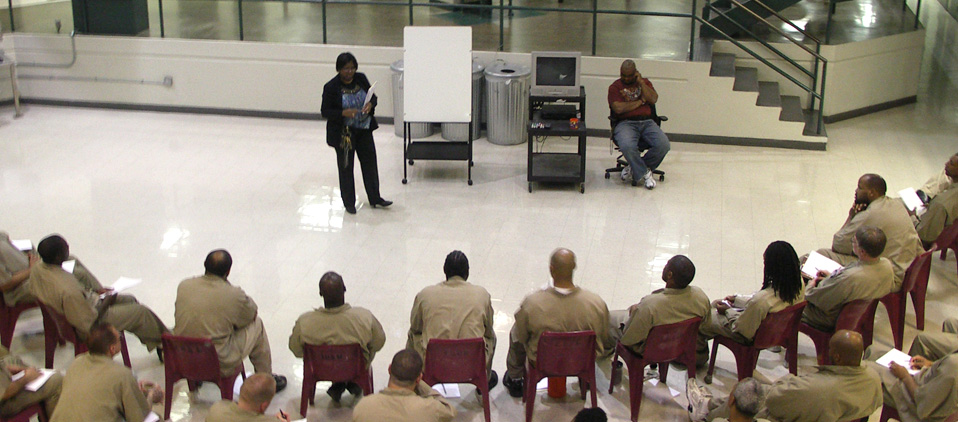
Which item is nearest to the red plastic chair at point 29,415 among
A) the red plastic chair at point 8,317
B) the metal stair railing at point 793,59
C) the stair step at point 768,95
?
the red plastic chair at point 8,317

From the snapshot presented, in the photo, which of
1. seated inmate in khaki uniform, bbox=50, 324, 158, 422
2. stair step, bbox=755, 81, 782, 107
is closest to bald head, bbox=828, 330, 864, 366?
seated inmate in khaki uniform, bbox=50, 324, 158, 422

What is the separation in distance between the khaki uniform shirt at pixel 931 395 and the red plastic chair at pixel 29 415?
417 centimetres

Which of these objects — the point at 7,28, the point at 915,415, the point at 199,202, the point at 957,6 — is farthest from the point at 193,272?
the point at 957,6

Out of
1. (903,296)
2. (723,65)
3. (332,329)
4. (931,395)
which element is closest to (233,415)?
(332,329)

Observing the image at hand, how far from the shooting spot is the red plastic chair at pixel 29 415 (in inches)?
178

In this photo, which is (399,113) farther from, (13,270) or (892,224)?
(892,224)

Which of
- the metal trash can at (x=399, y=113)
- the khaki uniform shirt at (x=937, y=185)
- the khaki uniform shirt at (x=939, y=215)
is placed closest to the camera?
the khaki uniform shirt at (x=939, y=215)

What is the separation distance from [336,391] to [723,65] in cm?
628

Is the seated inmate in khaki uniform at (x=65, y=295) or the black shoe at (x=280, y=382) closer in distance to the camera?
the seated inmate in khaki uniform at (x=65, y=295)

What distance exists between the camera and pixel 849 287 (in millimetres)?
5215

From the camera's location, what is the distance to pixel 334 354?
4828mm

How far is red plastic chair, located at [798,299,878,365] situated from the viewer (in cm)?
528

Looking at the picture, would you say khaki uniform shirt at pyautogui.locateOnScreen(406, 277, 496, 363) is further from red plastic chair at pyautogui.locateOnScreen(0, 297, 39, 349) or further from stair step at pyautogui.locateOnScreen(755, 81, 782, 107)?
stair step at pyautogui.locateOnScreen(755, 81, 782, 107)

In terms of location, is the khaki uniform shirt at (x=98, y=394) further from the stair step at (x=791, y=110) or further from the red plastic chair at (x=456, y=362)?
the stair step at (x=791, y=110)
